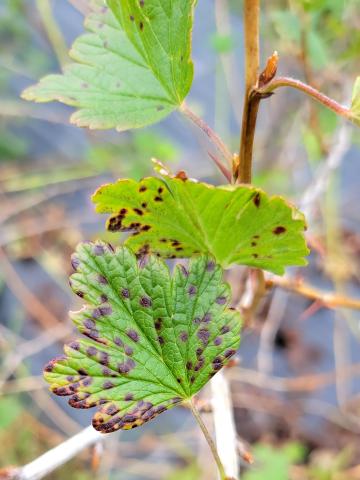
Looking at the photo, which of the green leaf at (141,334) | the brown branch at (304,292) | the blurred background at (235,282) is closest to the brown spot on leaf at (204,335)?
the green leaf at (141,334)

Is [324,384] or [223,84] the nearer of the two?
[324,384]

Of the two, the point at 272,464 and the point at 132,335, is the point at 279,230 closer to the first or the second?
the point at 132,335

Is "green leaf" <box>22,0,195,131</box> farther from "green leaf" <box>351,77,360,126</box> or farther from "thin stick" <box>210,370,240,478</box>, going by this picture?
"thin stick" <box>210,370,240,478</box>

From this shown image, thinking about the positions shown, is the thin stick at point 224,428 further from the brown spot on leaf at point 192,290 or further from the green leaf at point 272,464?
the green leaf at point 272,464

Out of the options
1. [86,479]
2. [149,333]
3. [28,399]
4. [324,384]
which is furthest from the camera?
[28,399]

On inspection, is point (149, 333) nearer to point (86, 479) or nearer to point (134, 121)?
point (134, 121)

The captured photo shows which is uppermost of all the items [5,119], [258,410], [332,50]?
[332,50]

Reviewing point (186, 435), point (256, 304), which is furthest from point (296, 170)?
point (256, 304)
